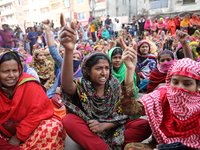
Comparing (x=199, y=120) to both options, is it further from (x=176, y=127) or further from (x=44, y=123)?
(x=44, y=123)

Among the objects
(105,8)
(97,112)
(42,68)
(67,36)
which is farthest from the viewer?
(105,8)

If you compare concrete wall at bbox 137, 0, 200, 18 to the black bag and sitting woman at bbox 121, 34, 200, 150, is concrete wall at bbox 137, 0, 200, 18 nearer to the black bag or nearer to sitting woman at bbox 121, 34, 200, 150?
sitting woman at bbox 121, 34, 200, 150

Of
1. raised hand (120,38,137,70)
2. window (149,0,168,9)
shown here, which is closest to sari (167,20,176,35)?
window (149,0,168,9)

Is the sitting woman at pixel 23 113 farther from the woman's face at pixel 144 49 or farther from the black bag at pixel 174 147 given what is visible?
the woman's face at pixel 144 49

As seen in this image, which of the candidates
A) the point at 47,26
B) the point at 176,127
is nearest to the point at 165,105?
the point at 176,127

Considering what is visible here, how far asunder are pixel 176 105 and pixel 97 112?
847mm

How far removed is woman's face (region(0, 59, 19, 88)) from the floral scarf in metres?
0.65

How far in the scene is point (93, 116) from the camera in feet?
6.15

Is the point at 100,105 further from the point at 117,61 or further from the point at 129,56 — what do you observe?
the point at 117,61

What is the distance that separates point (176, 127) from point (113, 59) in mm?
1916

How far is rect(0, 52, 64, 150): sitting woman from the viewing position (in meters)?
1.75

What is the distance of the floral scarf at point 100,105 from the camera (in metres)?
1.77

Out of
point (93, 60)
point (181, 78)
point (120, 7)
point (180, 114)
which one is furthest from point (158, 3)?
point (180, 114)

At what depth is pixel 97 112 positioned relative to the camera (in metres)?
1.87
